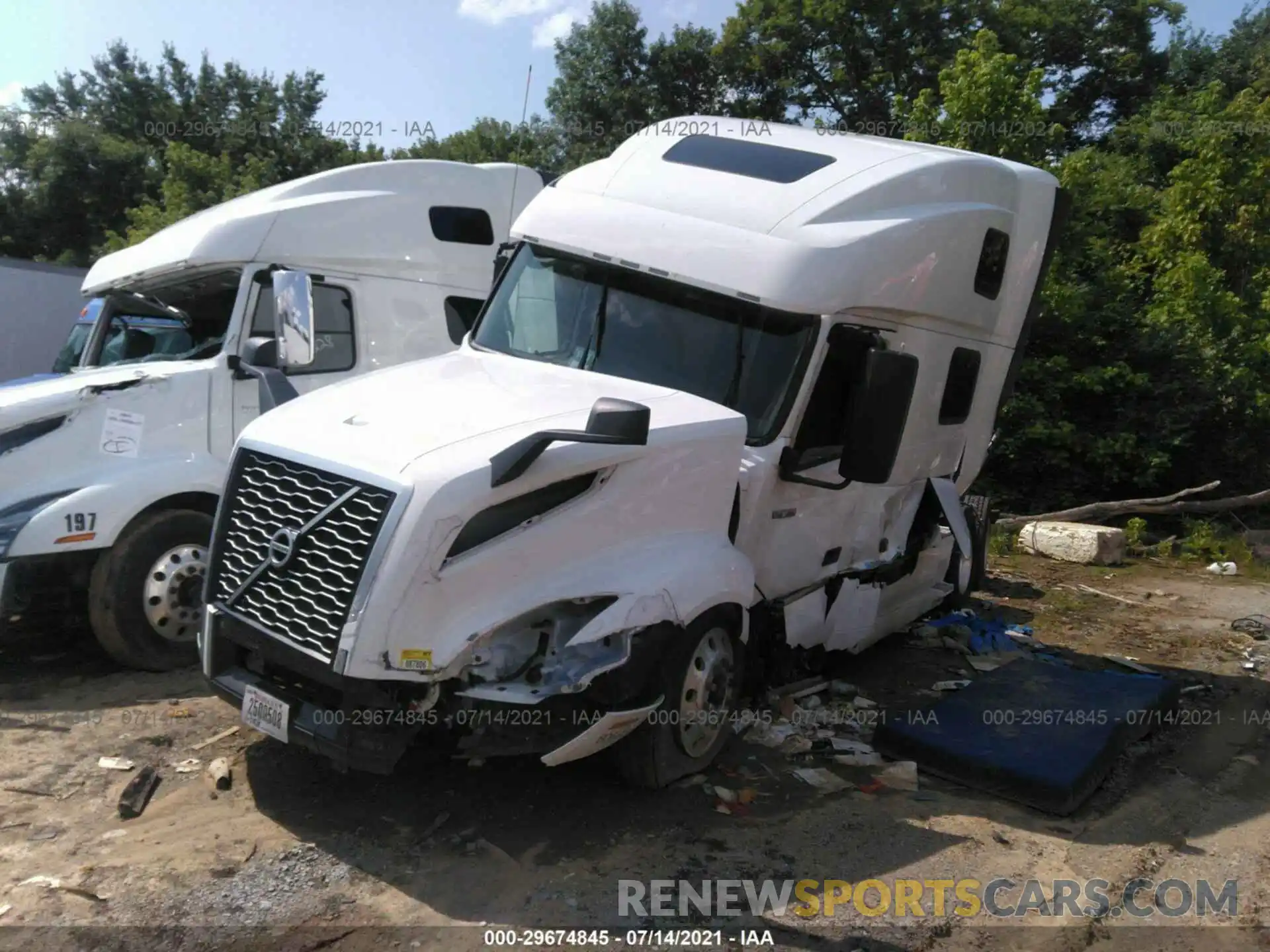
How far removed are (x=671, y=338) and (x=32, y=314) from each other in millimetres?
14116

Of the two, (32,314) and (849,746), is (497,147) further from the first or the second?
(849,746)

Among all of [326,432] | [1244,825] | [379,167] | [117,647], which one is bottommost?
[117,647]

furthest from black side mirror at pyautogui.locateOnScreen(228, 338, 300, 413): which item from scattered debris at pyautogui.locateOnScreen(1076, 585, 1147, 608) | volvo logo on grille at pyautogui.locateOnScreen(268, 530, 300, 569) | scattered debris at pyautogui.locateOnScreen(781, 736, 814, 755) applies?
scattered debris at pyautogui.locateOnScreen(1076, 585, 1147, 608)

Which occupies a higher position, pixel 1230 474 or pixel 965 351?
pixel 965 351

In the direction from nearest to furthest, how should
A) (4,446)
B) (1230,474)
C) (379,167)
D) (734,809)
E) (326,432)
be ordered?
(326,432) < (734,809) < (4,446) < (379,167) < (1230,474)

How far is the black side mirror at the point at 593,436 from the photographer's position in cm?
380

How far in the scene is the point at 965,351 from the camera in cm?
671

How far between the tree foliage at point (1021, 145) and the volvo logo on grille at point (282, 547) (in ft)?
13.6

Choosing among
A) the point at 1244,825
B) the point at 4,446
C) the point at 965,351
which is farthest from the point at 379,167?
the point at 1244,825

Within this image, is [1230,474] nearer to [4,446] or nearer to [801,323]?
[801,323]

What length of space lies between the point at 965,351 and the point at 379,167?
4306 mm

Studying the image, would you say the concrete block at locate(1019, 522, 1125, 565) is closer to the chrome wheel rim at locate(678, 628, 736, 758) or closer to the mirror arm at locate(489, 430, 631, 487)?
the chrome wheel rim at locate(678, 628, 736, 758)

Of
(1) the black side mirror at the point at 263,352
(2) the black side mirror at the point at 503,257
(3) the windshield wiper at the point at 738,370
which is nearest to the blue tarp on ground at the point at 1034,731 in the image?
(3) the windshield wiper at the point at 738,370

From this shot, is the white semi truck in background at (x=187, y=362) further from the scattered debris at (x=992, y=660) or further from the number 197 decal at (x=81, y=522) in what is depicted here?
the scattered debris at (x=992, y=660)
